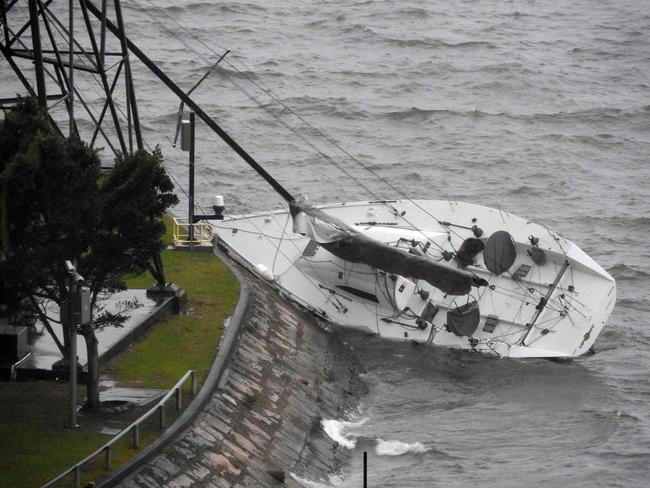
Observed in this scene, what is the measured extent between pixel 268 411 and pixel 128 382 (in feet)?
11.7

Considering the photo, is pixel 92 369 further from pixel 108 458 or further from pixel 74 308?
pixel 108 458

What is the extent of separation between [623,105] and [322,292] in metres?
39.5


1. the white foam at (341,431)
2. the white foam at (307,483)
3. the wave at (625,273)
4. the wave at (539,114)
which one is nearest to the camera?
the white foam at (307,483)

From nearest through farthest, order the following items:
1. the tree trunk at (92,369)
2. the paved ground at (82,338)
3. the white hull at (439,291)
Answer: the tree trunk at (92,369), the paved ground at (82,338), the white hull at (439,291)

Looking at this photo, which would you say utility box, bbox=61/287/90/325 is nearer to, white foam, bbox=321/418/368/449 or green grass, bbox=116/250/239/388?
green grass, bbox=116/250/239/388

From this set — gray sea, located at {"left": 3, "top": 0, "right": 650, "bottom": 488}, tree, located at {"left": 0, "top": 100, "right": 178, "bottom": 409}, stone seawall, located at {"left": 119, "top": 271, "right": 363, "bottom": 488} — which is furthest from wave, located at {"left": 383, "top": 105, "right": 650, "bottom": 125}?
tree, located at {"left": 0, "top": 100, "right": 178, "bottom": 409}

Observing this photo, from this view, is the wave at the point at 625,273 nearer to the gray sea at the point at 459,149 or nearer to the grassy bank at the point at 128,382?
the gray sea at the point at 459,149

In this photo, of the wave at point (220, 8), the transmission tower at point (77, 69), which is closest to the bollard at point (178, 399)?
the transmission tower at point (77, 69)

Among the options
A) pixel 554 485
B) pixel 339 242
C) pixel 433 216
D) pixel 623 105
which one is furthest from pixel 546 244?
pixel 623 105

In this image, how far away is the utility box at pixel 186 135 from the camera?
3951 cm

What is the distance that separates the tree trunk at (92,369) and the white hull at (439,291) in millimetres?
14215

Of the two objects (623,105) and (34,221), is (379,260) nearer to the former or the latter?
(34,221)

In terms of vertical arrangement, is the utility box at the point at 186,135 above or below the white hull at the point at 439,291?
above

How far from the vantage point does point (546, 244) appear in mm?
40562
